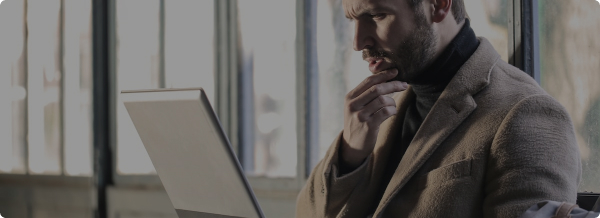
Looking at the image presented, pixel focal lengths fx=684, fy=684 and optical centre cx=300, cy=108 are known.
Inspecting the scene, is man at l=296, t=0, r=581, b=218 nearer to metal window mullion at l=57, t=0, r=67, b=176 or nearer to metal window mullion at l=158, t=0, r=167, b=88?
metal window mullion at l=158, t=0, r=167, b=88

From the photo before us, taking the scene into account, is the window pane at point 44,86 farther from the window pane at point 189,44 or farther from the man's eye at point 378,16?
the man's eye at point 378,16

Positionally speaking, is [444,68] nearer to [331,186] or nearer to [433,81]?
[433,81]

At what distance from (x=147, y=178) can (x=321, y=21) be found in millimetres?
1843

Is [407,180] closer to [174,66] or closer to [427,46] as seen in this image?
[427,46]

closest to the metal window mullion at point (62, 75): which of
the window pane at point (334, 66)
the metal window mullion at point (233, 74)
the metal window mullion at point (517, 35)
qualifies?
the metal window mullion at point (233, 74)

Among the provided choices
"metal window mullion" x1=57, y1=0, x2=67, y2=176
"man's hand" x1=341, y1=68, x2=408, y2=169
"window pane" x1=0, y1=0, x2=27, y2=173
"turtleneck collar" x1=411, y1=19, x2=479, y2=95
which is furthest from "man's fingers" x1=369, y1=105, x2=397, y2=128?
"window pane" x1=0, y1=0, x2=27, y2=173

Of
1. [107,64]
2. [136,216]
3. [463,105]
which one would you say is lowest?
[136,216]

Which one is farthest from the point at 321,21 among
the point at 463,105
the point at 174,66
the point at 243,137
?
the point at 463,105

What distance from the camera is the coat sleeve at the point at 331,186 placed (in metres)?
1.62

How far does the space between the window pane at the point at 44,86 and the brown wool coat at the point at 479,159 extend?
439 centimetres

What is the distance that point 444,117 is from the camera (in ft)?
4.89

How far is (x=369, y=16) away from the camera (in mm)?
1598

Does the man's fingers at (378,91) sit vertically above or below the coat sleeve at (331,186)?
above

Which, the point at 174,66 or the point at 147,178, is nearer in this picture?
the point at 174,66
